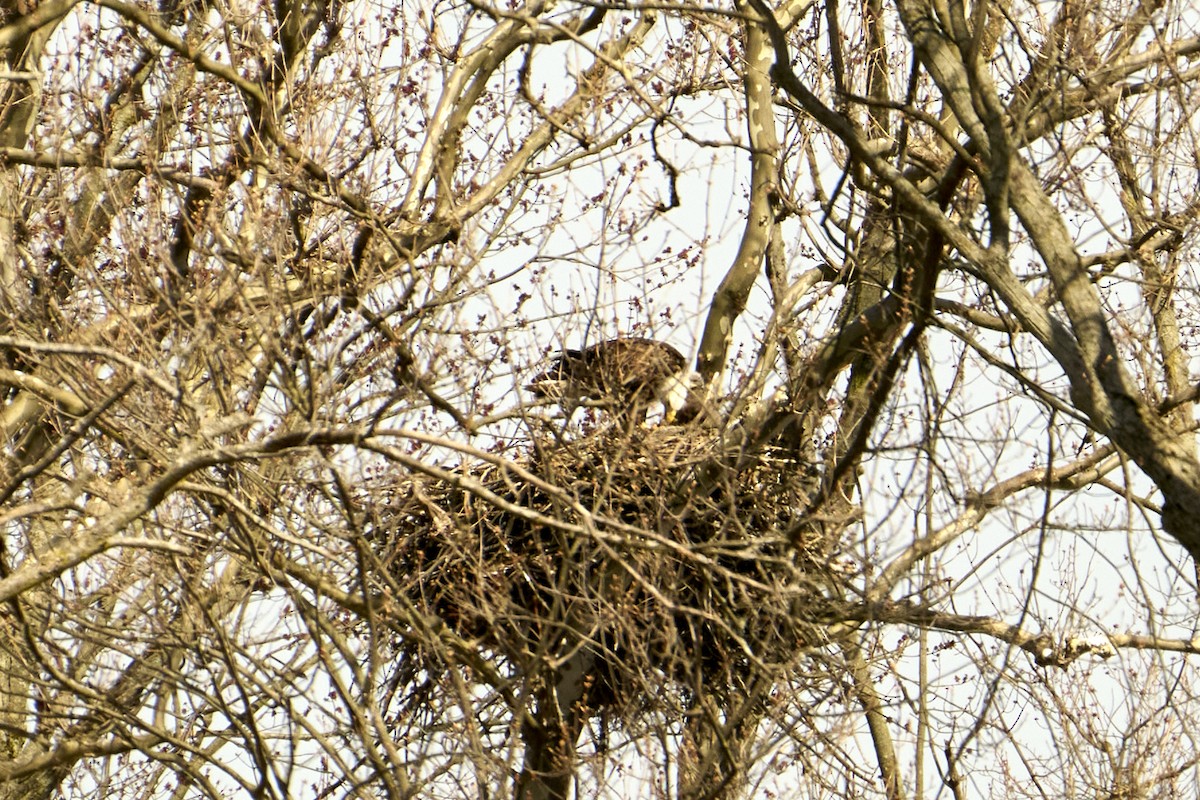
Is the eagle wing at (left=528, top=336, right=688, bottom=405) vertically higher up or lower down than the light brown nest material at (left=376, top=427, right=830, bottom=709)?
Result: higher up

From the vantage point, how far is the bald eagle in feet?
20.1

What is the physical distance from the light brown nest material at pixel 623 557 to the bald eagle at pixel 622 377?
16 cm

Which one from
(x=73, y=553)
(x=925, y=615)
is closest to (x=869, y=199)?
(x=925, y=615)

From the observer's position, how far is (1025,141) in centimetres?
546

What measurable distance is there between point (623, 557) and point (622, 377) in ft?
2.44

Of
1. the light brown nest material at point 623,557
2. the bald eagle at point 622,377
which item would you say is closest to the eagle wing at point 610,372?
the bald eagle at point 622,377

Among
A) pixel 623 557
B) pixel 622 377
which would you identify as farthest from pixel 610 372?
pixel 623 557

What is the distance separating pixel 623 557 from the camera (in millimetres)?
5910

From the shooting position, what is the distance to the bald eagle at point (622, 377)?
614cm

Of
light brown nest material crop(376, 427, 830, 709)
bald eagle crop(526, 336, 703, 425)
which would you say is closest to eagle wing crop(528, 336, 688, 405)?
bald eagle crop(526, 336, 703, 425)

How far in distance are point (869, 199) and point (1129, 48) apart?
127cm

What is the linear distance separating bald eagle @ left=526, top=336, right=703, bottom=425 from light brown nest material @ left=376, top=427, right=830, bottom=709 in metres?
0.16

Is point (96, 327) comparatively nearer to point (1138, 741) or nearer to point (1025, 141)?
point (1025, 141)

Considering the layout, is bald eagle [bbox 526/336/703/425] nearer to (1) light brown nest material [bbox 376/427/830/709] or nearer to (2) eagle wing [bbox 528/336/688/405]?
(2) eagle wing [bbox 528/336/688/405]
